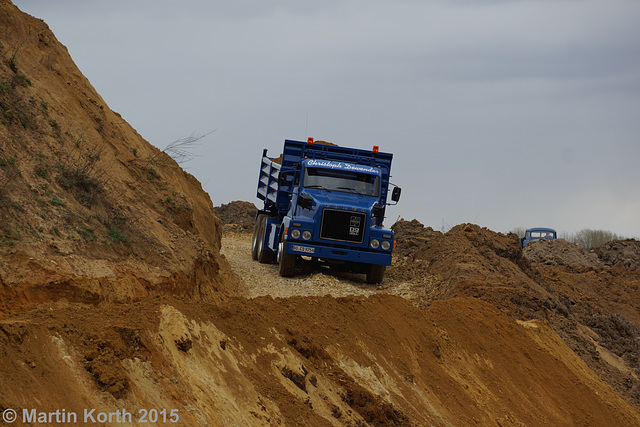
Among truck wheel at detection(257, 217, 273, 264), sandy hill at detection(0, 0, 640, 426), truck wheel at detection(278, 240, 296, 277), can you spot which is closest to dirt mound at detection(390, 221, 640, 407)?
sandy hill at detection(0, 0, 640, 426)

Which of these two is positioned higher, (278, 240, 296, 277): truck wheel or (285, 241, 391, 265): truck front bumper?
(285, 241, 391, 265): truck front bumper

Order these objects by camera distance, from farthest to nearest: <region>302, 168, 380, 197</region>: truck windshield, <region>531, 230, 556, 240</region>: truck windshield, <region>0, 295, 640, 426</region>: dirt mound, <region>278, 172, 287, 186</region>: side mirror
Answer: <region>531, 230, 556, 240</region>: truck windshield < <region>278, 172, 287, 186</region>: side mirror < <region>302, 168, 380, 197</region>: truck windshield < <region>0, 295, 640, 426</region>: dirt mound

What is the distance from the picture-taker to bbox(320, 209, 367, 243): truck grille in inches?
609

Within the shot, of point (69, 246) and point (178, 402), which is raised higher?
point (69, 246)

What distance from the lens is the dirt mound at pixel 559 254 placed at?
31.0m

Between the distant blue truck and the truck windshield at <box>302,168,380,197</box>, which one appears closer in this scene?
the truck windshield at <box>302,168,380,197</box>

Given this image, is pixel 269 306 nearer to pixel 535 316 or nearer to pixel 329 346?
pixel 329 346

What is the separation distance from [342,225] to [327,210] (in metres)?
0.51

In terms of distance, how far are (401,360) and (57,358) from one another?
17.6 feet

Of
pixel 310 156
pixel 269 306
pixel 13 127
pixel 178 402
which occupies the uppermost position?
pixel 310 156

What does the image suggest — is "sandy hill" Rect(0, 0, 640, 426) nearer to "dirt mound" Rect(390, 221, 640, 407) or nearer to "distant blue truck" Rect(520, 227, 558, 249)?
"dirt mound" Rect(390, 221, 640, 407)

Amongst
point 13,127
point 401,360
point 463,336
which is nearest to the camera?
point 401,360

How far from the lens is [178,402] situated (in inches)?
226

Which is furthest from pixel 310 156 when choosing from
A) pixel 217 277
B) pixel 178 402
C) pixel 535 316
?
pixel 178 402
